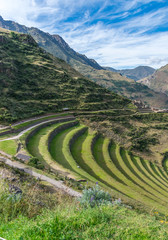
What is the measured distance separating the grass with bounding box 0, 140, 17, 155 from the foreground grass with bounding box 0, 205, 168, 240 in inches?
909

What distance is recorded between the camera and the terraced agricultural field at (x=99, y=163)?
24.2m

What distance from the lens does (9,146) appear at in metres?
28.2

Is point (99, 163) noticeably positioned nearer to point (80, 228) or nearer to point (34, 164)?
point (34, 164)

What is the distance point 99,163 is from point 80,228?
96.8 ft

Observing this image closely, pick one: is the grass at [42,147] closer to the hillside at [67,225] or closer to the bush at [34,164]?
the bush at [34,164]

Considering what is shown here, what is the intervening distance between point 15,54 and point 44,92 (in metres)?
36.9

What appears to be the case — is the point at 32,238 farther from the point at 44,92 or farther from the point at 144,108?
the point at 144,108

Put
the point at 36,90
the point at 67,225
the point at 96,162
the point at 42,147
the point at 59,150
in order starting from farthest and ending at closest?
the point at 36,90, the point at 59,150, the point at 96,162, the point at 42,147, the point at 67,225

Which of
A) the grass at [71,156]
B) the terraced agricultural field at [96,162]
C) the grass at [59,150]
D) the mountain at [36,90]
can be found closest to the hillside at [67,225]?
the terraced agricultural field at [96,162]

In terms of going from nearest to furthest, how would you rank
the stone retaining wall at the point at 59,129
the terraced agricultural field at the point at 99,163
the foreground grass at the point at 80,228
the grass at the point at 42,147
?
the foreground grass at the point at 80,228, the terraced agricultural field at the point at 99,163, the grass at the point at 42,147, the stone retaining wall at the point at 59,129

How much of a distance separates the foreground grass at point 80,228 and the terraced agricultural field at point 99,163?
1497 centimetres

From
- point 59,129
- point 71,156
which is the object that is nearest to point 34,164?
point 71,156

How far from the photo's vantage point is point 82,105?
65625 millimetres

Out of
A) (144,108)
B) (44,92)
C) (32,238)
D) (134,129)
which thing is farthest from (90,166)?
(144,108)
